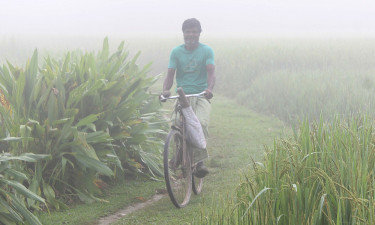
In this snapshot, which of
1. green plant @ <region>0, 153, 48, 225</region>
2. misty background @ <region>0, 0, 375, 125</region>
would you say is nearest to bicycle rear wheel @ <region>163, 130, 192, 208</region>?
misty background @ <region>0, 0, 375, 125</region>

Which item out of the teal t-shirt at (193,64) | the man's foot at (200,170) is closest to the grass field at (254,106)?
the man's foot at (200,170)

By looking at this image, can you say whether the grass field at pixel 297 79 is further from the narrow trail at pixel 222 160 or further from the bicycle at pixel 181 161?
the bicycle at pixel 181 161

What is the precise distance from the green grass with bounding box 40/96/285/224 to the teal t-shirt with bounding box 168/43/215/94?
121cm

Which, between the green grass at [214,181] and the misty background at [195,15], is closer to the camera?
the green grass at [214,181]

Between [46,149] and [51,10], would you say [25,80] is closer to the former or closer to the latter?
[46,149]

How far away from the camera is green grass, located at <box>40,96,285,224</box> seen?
5297 millimetres

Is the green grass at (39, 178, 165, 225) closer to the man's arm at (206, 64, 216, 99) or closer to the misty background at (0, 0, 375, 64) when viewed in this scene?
the man's arm at (206, 64, 216, 99)

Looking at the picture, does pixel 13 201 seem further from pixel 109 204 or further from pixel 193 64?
pixel 193 64

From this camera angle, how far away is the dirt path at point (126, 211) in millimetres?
5320

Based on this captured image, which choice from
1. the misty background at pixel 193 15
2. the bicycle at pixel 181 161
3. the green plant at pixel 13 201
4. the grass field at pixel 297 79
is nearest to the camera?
the green plant at pixel 13 201

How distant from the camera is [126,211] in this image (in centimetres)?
566

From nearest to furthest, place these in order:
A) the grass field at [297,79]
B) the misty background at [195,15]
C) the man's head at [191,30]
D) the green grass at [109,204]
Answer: the green grass at [109,204]
the man's head at [191,30]
the grass field at [297,79]
the misty background at [195,15]

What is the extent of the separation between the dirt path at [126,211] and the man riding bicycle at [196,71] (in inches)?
22.4

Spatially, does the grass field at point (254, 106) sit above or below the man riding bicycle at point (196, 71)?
below
